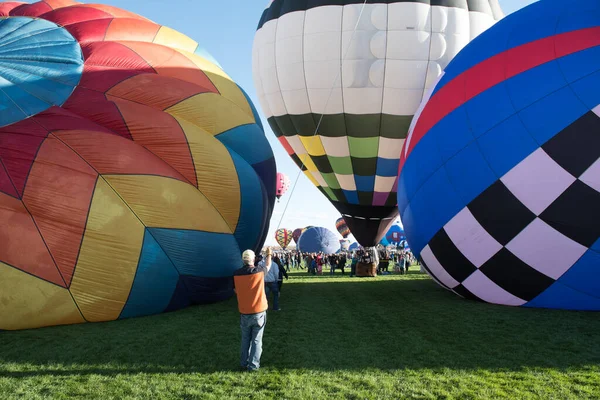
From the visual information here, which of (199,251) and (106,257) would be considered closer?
(106,257)

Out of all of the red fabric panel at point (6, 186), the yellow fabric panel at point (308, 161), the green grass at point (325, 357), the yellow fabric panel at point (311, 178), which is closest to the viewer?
the green grass at point (325, 357)

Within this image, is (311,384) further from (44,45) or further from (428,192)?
(44,45)

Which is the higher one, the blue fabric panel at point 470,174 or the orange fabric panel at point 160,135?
the orange fabric panel at point 160,135

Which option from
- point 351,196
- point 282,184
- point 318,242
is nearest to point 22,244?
point 351,196

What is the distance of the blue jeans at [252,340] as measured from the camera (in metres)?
4.12

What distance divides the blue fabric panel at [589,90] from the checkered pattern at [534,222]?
164 millimetres

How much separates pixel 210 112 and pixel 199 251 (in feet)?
8.19

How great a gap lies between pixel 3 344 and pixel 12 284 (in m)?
0.83

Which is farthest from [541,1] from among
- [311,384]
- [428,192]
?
[311,384]

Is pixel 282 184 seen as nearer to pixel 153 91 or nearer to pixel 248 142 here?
pixel 248 142

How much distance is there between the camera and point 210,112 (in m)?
8.02

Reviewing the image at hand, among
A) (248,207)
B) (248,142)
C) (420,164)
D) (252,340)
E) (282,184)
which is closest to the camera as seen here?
(252,340)

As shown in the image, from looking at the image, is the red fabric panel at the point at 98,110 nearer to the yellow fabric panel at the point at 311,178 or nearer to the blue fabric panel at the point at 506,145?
the blue fabric panel at the point at 506,145

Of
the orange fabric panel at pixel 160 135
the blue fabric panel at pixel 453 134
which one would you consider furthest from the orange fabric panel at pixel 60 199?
the blue fabric panel at pixel 453 134
